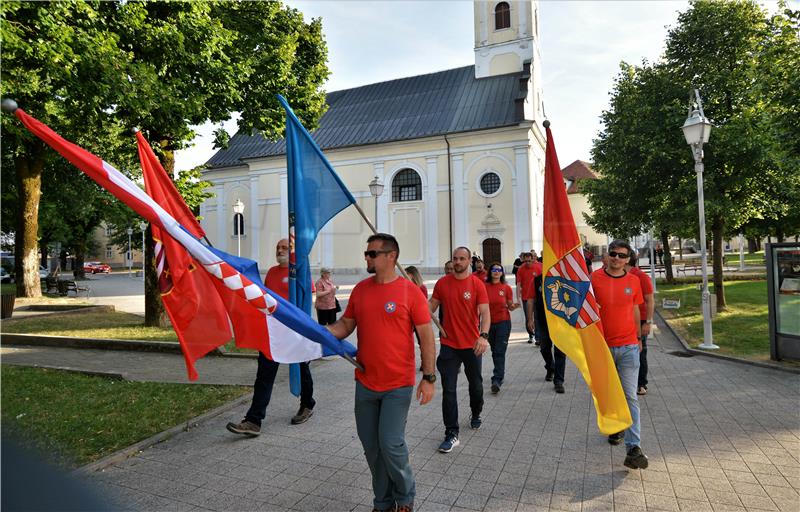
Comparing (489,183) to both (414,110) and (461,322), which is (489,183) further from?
(461,322)

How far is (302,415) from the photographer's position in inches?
230

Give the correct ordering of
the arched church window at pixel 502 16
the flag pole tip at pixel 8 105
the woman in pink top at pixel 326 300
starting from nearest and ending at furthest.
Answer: the flag pole tip at pixel 8 105
the woman in pink top at pixel 326 300
the arched church window at pixel 502 16

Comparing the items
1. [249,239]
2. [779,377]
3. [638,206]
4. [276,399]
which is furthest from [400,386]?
[249,239]

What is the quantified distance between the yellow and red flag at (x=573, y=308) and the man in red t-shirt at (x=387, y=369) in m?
1.75

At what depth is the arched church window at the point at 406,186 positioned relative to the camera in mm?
38781

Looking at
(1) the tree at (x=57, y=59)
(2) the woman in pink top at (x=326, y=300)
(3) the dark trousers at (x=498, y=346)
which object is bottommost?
(3) the dark trousers at (x=498, y=346)

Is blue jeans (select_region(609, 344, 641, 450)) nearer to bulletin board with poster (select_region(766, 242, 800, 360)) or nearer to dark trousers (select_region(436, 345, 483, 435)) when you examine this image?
dark trousers (select_region(436, 345, 483, 435))

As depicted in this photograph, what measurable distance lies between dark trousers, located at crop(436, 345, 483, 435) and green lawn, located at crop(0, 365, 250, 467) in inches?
126

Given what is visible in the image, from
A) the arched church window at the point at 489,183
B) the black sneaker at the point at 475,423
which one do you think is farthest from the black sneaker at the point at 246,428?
the arched church window at the point at 489,183

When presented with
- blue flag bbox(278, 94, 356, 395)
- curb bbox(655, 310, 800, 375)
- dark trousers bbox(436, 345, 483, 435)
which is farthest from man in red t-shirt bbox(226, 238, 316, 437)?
curb bbox(655, 310, 800, 375)

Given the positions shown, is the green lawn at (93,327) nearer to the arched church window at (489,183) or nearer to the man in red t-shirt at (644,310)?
the man in red t-shirt at (644,310)

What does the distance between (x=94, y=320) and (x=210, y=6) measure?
10128mm

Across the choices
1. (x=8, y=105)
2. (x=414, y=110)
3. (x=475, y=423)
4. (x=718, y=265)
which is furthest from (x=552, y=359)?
(x=414, y=110)

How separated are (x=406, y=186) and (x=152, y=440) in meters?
35.1
